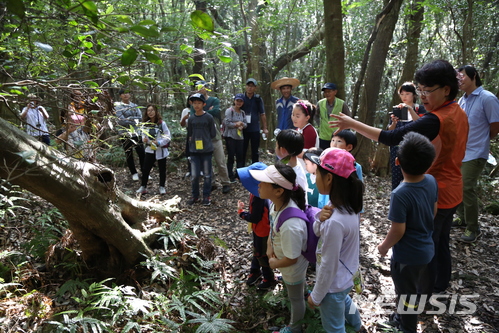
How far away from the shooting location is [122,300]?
3.10 metres

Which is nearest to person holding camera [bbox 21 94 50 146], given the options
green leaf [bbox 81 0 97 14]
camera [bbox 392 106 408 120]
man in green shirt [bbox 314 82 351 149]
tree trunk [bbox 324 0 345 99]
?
green leaf [bbox 81 0 97 14]

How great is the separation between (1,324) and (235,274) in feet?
7.60

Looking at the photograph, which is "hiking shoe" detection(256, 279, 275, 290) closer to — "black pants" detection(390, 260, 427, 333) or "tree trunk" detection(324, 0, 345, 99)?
"black pants" detection(390, 260, 427, 333)

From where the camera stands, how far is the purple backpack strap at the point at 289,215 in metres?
2.50

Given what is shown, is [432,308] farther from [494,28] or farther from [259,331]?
[494,28]

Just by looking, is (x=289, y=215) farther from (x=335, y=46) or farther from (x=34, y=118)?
(x=34, y=118)

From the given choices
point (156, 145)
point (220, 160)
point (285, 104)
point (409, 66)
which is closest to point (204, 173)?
point (220, 160)

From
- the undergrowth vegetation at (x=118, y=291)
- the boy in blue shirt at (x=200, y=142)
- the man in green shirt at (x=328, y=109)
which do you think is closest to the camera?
the undergrowth vegetation at (x=118, y=291)

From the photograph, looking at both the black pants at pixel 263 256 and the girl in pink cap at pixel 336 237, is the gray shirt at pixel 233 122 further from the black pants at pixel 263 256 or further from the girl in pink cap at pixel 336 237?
the girl in pink cap at pixel 336 237

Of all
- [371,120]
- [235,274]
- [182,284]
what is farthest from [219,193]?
[371,120]

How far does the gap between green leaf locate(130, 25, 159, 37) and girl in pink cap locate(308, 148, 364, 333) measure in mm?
1398

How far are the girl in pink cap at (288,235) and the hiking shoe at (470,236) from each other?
3003 mm

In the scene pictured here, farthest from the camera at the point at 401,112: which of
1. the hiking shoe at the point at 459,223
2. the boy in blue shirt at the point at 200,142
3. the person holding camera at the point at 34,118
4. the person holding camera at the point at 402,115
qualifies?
the person holding camera at the point at 34,118

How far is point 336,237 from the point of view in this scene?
7.03 feet
